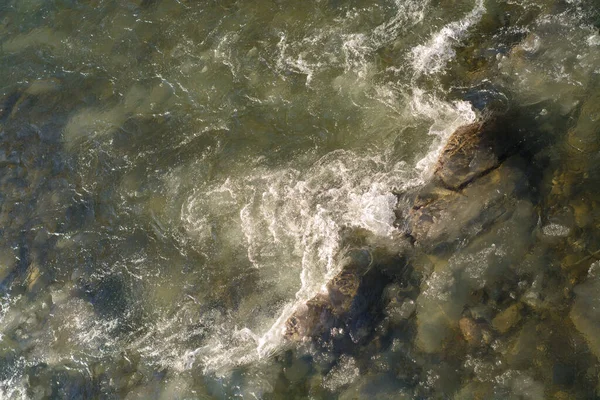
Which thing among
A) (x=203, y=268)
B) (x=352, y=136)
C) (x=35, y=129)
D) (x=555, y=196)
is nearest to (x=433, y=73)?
(x=352, y=136)

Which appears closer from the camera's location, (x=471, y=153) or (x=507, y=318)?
(x=507, y=318)

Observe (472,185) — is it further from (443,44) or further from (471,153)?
(443,44)

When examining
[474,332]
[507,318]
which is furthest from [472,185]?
[474,332]

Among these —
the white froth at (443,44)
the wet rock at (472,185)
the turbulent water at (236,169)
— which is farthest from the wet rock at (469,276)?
the white froth at (443,44)

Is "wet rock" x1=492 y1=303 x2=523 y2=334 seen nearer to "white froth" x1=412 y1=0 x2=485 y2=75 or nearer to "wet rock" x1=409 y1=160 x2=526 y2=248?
"wet rock" x1=409 y1=160 x2=526 y2=248

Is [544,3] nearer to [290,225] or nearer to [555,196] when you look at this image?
[555,196]

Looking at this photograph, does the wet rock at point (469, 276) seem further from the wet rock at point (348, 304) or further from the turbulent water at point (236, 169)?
the wet rock at point (348, 304)
